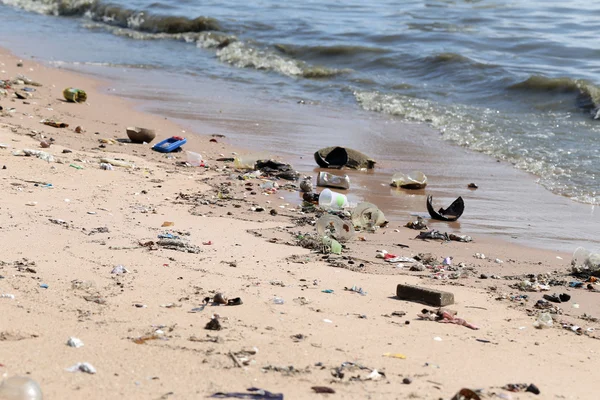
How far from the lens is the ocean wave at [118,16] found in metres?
19.3

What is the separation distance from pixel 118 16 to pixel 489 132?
1330cm

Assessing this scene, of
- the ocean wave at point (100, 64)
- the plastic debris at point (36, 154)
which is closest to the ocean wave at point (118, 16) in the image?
the ocean wave at point (100, 64)

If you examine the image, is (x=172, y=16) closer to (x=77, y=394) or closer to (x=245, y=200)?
(x=245, y=200)

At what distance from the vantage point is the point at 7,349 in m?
3.11

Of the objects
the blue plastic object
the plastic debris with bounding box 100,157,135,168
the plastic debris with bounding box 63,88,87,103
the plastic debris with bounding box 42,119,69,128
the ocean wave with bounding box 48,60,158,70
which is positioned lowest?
the plastic debris with bounding box 100,157,135,168

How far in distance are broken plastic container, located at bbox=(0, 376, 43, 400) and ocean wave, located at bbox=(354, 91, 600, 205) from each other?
226 inches

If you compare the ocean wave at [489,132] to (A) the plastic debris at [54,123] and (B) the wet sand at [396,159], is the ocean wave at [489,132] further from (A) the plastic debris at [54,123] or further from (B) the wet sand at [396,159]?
(A) the plastic debris at [54,123]

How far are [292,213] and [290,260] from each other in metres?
1.31

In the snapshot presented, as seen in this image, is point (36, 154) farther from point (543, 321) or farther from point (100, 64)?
point (100, 64)

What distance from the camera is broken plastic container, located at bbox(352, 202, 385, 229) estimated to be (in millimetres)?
5947

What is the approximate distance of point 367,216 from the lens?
239 inches

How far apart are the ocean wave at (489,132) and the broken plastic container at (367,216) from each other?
230 centimetres

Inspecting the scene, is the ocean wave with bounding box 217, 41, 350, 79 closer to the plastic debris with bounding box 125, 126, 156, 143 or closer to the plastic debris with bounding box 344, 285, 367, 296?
the plastic debris with bounding box 125, 126, 156, 143

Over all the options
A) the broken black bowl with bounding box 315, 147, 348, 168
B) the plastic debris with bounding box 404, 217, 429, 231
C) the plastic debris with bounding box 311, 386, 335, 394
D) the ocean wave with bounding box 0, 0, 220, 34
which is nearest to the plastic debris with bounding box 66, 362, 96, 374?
the plastic debris with bounding box 311, 386, 335, 394
